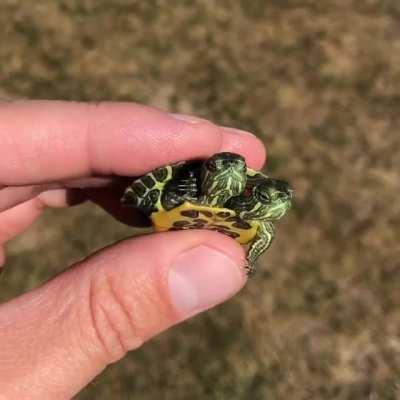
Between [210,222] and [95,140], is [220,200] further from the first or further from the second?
[95,140]

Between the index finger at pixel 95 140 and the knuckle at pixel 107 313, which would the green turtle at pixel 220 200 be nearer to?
the index finger at pixel 95 140

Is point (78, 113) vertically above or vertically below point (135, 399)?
above

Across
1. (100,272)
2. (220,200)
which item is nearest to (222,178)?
(220,200)

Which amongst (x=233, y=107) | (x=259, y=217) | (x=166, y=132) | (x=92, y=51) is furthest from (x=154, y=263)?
(x=92, y=51)

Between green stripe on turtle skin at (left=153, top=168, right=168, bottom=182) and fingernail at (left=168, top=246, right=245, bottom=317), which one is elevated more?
green stripe on turtle skin at (left=153, top=168, right=168, bottom=182)

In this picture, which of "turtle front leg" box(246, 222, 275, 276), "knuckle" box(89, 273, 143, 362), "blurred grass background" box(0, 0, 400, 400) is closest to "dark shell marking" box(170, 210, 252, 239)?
"turtle front leg" box(246, 222, 275, 276)

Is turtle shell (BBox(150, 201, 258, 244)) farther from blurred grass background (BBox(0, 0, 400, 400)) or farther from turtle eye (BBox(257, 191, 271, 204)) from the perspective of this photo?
blurred grass background (BBox(0, 0, 400, 400))

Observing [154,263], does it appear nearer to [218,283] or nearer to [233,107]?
[218,283]
